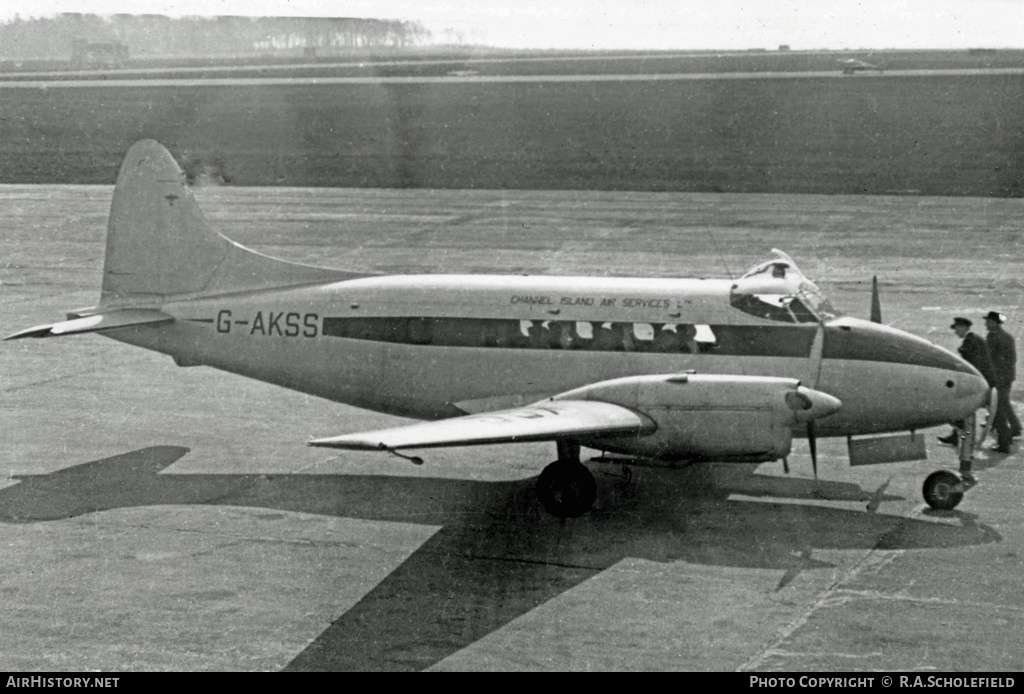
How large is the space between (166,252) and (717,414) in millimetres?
10233

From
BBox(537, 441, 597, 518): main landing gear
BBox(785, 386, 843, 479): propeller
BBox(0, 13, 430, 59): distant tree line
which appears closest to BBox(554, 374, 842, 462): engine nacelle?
BBox(785, 386, 843, 479): propeller

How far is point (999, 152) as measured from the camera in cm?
6862

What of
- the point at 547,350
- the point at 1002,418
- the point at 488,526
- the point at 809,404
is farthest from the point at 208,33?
the point at 809,404

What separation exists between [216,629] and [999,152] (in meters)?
64.8

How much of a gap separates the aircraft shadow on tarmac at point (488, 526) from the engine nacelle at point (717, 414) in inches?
43.3

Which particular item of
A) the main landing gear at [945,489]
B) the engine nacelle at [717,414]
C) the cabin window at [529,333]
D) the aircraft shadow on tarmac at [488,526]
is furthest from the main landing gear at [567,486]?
the main landing gear at [945,489]

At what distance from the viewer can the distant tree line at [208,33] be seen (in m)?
144

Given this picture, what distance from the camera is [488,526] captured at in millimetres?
16625

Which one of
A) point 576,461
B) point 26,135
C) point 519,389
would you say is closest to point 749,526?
point 576,461

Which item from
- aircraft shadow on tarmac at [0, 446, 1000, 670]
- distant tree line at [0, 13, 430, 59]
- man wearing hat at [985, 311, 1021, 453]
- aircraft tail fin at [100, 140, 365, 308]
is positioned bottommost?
aircraft shadow on tarmac at [0, 446, 1000, 670]

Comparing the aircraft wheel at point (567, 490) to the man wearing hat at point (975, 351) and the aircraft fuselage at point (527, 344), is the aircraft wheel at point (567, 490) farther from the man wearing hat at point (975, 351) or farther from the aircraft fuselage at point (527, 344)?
the man wearing hat at point (975, 351)

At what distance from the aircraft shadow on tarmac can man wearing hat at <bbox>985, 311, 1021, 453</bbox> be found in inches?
137

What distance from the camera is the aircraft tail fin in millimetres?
20688

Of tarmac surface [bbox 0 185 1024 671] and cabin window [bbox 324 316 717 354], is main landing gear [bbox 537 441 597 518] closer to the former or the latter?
tarmac surface [bbox 0 185 1024 671]
